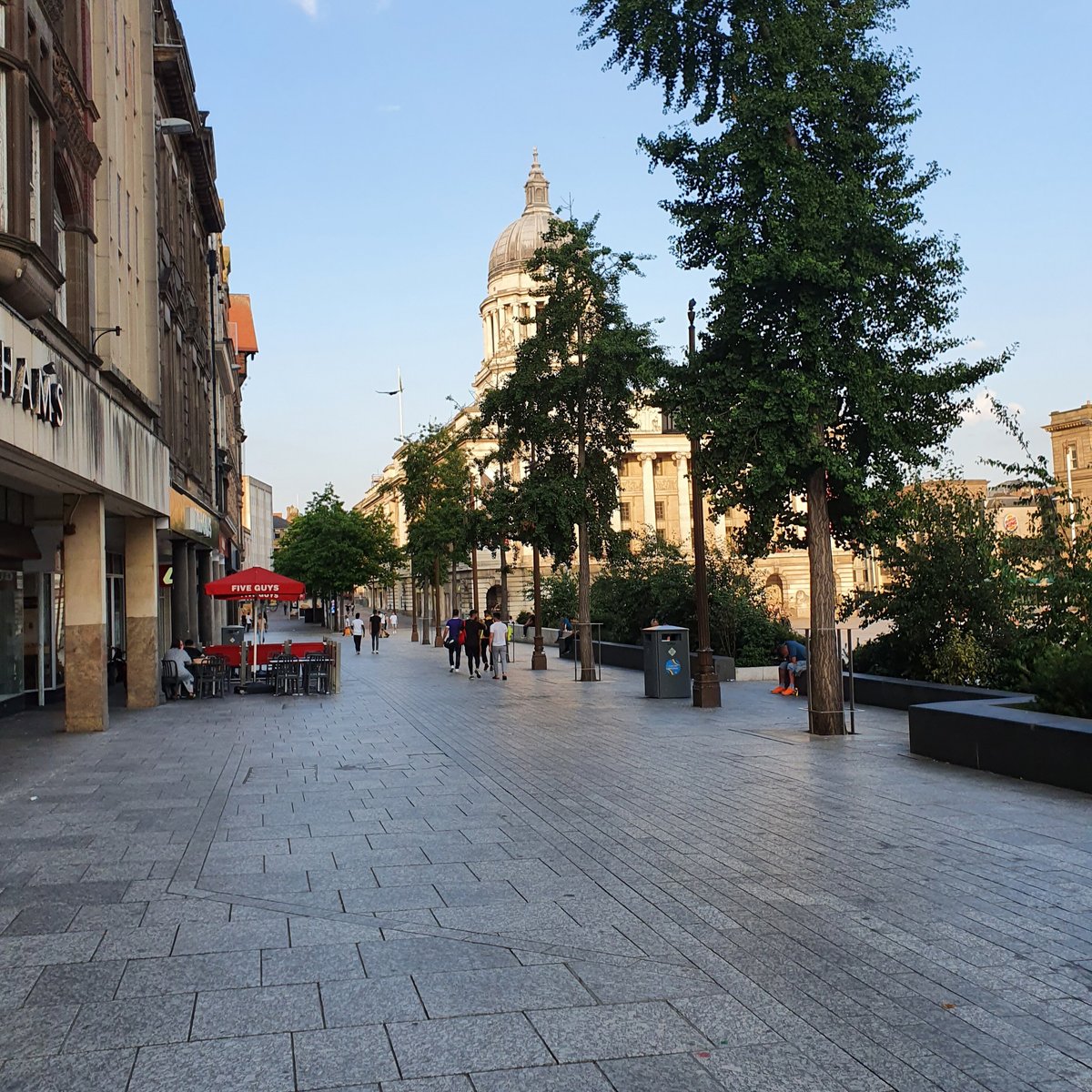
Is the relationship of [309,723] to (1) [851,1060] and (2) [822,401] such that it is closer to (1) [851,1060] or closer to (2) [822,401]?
(2) [822,401]

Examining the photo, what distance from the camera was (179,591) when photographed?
31.9 metres

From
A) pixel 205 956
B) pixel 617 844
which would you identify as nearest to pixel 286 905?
pixel 205 956

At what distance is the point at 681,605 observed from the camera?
30.6 metres

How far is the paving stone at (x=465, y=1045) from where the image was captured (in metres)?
4.41

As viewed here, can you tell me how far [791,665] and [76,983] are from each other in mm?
18062

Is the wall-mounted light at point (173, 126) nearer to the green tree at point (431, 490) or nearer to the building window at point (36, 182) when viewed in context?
the building window at point (36, 182)

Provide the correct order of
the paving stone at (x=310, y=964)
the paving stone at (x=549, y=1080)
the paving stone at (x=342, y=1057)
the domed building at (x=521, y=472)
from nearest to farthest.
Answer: the paving stone at (x=549, y=1080) < the paving stone at (x=342, y=1057) < the paving stone at (x=310, y=964) < the domed building at (x=521, y=472)

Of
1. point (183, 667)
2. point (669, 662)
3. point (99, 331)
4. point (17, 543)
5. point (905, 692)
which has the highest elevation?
point (99, 331)

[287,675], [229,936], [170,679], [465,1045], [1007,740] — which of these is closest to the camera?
[465,1045]

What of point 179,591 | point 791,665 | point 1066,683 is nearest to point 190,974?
point 1066,683

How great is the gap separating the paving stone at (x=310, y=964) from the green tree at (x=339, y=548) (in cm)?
7958

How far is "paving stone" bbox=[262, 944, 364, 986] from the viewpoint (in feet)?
18.0

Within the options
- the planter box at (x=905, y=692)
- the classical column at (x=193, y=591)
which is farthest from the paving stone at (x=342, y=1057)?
the classical column at (x=193, y=591)

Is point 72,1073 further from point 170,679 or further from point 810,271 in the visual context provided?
point 170,679
